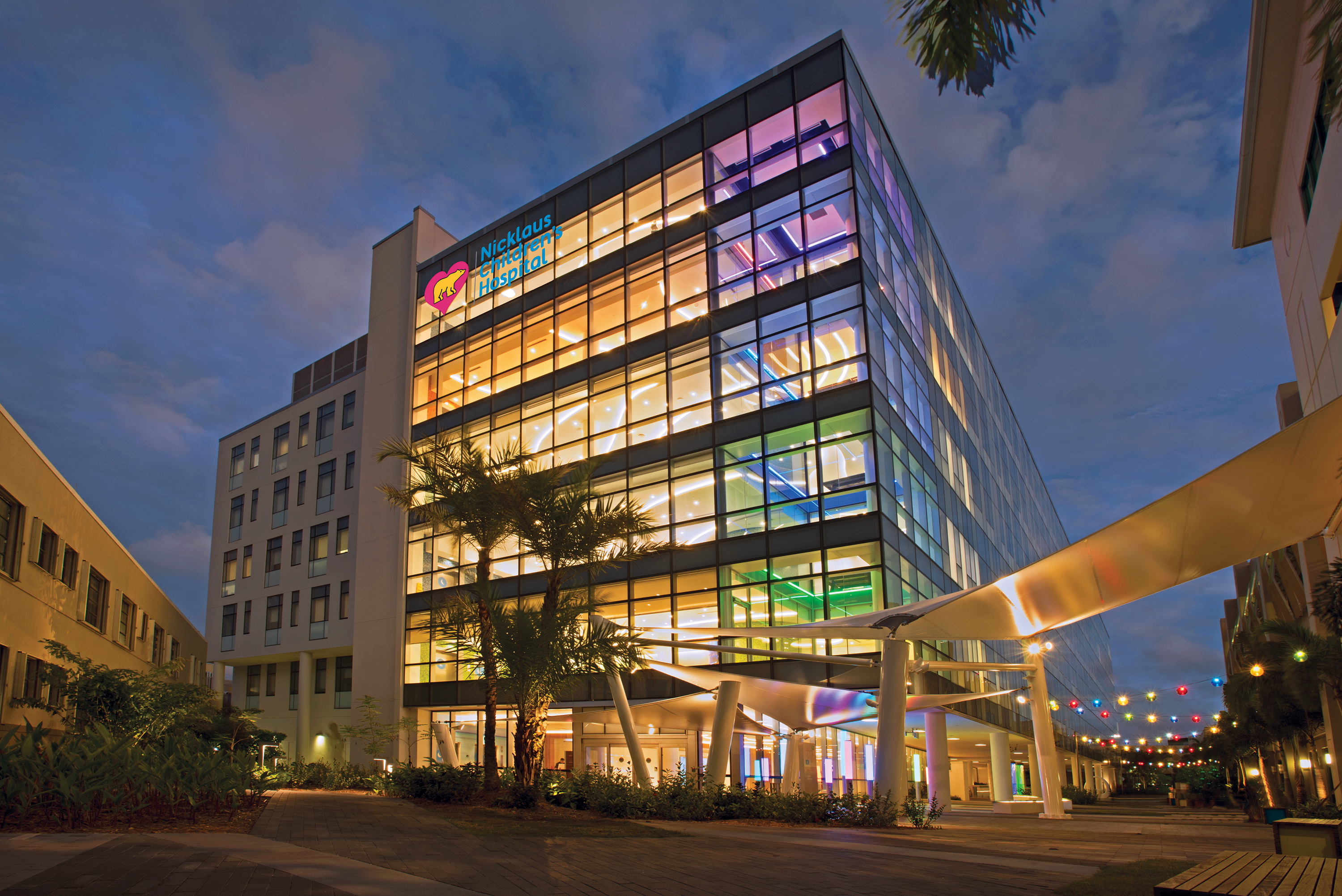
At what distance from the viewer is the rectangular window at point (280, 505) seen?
157 feet

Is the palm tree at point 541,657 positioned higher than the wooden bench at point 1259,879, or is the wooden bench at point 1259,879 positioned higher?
the palm tree at point 541,657

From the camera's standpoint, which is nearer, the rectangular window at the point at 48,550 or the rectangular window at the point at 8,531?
the rectangular window at the point at 8,531

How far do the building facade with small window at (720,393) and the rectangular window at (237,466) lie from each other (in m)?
12.2

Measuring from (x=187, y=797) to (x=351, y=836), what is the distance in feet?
A: 8.36

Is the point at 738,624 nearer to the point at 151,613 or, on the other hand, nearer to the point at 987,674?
the point at 987,674

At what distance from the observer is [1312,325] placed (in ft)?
53.6

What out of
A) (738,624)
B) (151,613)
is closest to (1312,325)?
(738,624)

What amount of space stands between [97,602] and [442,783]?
12903 millimetres

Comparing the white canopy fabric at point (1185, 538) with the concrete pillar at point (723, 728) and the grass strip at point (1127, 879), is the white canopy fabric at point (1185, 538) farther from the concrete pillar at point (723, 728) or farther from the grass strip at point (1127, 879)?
the concrete pillar at point (723, 728)

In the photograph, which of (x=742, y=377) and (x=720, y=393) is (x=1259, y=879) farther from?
(x=720, y=393)

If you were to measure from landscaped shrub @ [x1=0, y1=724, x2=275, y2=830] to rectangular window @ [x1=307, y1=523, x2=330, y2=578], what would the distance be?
30.9 m

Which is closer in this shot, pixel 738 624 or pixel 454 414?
pixel 738 624

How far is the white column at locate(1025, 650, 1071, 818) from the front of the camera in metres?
20.3

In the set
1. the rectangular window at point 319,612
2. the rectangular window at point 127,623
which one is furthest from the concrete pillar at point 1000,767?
the rectangular window at point 127,623
